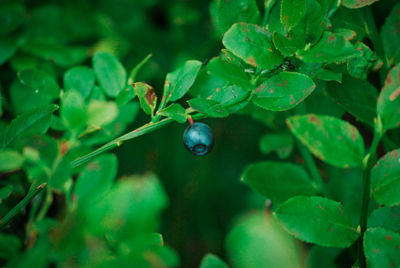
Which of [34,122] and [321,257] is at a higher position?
[34,122]

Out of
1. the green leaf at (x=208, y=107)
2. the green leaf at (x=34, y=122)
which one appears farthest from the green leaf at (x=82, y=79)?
the green leaf at (x=208, y=107)

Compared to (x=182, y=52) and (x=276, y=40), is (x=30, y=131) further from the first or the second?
(x=182, y=52)

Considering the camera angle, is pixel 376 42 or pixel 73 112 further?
pixel 376 42

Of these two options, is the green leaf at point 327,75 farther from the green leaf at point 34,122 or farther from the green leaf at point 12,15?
the green leaf at point 12,15

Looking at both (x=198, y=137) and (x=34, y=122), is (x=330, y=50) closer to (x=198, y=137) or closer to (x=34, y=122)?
(x=198, y=137)

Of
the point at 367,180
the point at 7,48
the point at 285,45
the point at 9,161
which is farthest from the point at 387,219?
the point at 7,48

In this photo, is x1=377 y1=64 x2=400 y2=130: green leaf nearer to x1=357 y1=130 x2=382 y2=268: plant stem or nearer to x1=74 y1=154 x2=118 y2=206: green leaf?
x1=357 y1=130 x2=382 y2=268: plant stem

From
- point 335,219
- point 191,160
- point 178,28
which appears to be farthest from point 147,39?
point 335,219
